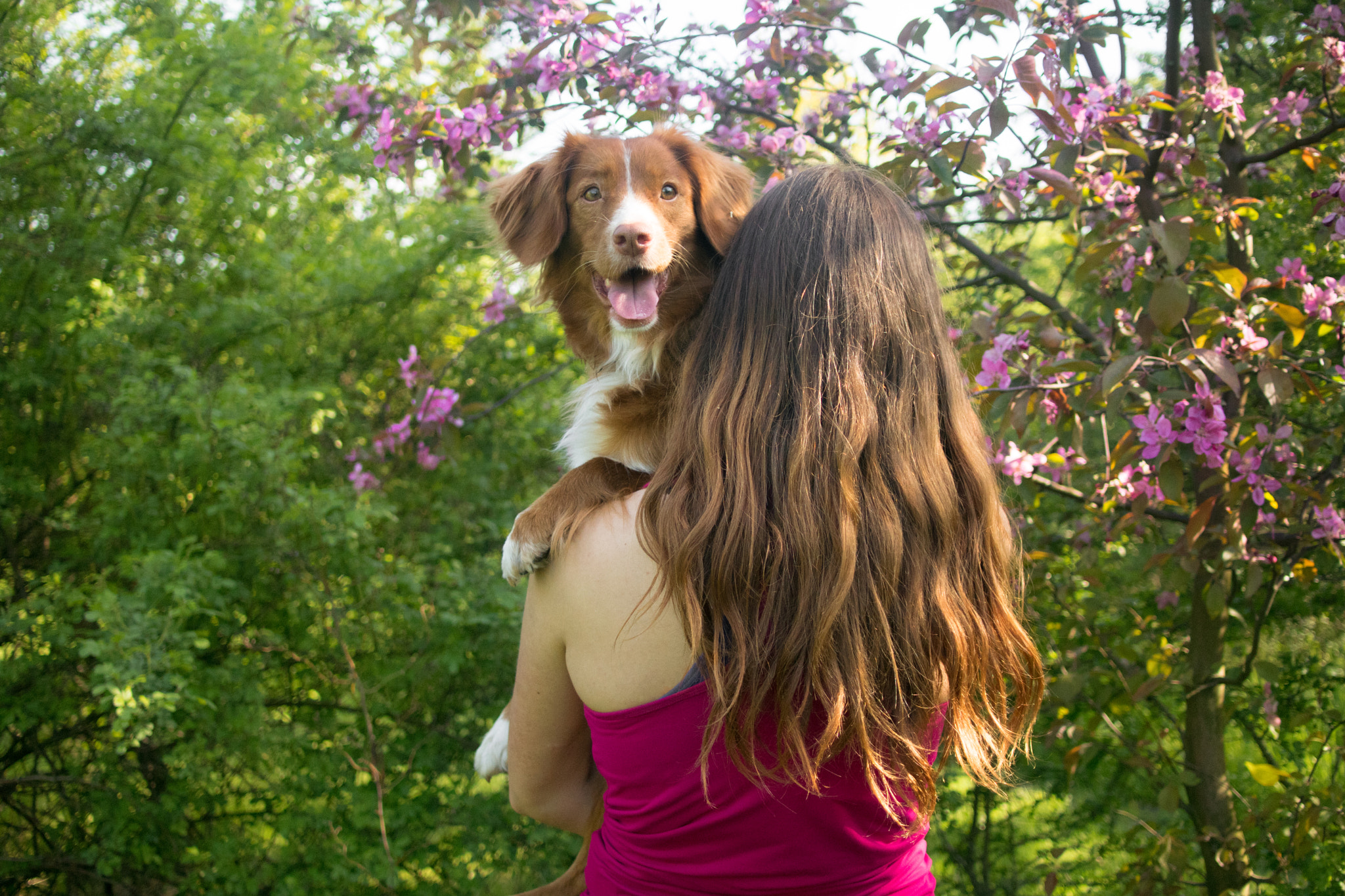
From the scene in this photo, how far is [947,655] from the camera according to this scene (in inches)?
50.3

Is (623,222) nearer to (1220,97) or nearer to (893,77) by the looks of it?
(893,77)

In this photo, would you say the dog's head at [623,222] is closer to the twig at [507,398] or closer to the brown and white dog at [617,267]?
the brown and white dog at [617,267]

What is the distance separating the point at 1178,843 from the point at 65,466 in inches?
172

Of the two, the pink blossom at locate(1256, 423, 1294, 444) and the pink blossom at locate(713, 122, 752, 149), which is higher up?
the pink blossom at locate(713, 122, 752, 149)

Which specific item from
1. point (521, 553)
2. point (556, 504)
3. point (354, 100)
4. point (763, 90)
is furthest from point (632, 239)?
point (354, 100)

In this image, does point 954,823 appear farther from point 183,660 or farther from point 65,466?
point 65,466

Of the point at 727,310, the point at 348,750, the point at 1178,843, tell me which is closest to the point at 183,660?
the point at 348,750

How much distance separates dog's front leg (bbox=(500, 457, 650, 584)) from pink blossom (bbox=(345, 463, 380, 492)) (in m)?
1.76

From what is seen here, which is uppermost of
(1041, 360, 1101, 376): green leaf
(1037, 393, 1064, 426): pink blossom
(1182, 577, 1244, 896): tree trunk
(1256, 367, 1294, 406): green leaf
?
(1041, 360, 1101, 376): green leaf

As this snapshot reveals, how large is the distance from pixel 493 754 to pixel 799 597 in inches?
42.0

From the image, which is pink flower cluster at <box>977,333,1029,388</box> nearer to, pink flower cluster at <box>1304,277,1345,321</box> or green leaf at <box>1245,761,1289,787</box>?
pink flower cluster at <box>1304,277,1345,321</box>

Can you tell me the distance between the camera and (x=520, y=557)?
68.3 inches

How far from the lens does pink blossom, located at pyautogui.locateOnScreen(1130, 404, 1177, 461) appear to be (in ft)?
6.41

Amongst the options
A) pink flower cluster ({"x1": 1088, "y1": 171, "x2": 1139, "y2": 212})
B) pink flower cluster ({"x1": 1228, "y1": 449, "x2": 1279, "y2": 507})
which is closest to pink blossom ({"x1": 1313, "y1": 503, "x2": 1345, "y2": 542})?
pink flower cluster ({"x1": 1228, "y1": 449, "x2": 1279, "y2": 507})
